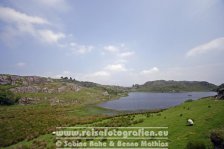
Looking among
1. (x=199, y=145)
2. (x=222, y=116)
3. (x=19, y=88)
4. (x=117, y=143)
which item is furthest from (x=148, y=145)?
(x=19, y=88)

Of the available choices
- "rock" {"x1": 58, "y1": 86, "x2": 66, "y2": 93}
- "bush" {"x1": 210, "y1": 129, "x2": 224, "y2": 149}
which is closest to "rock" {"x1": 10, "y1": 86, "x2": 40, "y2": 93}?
"rock" {"x1": 58, "y1": 86, "x2": 66, "y2": 93}

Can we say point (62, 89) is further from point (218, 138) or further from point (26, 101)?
point (218, 138)

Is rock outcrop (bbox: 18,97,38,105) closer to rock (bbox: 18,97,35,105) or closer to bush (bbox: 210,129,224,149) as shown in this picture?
rock (bbox: 18,97,35,105)

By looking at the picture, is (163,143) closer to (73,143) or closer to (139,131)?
(139,131)

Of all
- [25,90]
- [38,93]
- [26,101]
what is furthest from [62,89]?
[26,101]

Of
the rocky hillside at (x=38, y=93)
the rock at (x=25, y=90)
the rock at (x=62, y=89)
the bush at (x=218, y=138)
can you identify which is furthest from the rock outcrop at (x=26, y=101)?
the bush at (x=218, y=138)

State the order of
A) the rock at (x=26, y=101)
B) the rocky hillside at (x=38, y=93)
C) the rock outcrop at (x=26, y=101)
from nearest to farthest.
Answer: the rock outcrop at (x=26, y=101), the rock at (x=26, y=101), the rocky hillside at (x=38, y=93)

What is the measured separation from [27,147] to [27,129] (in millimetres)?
14853

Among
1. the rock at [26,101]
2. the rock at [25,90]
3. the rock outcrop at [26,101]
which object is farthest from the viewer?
the rock at [25,90]

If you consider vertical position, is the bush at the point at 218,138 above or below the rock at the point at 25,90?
below

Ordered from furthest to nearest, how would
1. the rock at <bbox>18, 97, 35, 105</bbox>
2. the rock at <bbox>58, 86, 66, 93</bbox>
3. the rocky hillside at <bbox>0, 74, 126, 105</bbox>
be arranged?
the rock at <bbox>58, 86, 66, 93</bbox>, the rocky hillside at <bbox>0, 74, 126, 105</bbox>, the rock at <bbox>18, 97, 35, 105</bbox>

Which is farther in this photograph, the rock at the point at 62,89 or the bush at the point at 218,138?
the rock at the point at 62,89

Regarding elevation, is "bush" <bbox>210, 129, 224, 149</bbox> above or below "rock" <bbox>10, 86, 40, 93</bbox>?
below

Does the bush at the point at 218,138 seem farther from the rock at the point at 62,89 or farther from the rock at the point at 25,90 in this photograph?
the rock at the point at 62,89
